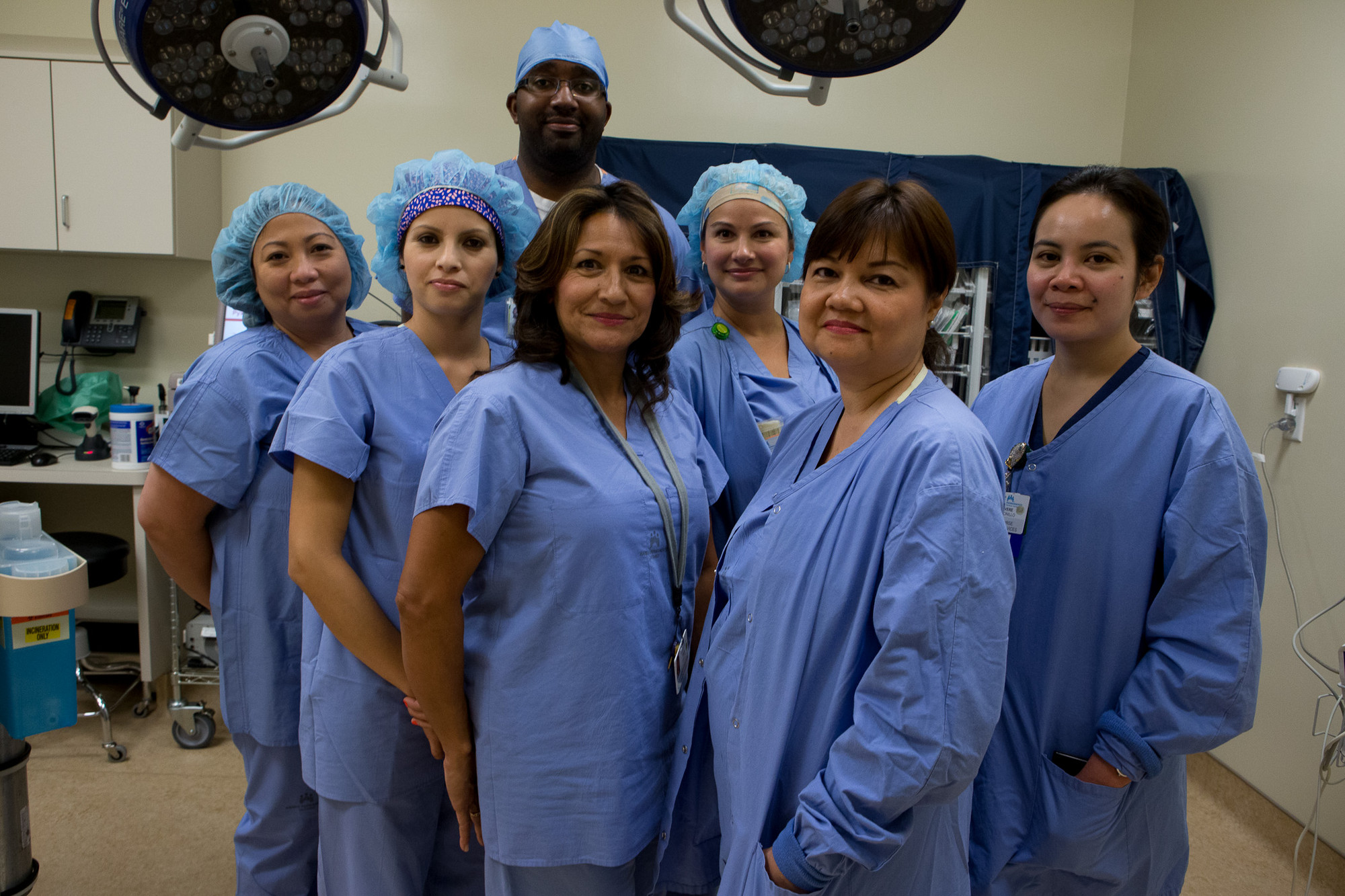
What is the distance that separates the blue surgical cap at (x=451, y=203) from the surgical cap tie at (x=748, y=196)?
38 cm

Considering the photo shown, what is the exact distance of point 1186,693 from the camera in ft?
3.92

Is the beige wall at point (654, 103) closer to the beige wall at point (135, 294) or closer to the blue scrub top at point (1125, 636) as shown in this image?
the beige wall at point (135, 294)

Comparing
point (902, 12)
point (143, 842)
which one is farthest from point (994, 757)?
point (143, 842)

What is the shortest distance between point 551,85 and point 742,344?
0.84m

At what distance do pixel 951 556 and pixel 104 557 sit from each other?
9.86 ft

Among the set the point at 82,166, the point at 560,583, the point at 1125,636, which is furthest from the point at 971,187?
the point at 82,166

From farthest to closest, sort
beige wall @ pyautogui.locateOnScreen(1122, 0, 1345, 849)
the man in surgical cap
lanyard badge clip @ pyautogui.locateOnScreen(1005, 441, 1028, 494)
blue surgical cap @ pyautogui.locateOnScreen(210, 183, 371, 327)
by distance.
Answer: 1. beige wall @ pyautogui.locateOnScreen(1122, 0, 1345, 849)
2. the man in surgical cap
3. blue surgical cap @ pyautogui.locateOnScreen(210, 183, 371, 327)
4. lanyard badge clip @ pyautogui.locateOnScreen(1005, 441, 1028, 494)

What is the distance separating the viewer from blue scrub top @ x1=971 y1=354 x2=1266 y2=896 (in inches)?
47.0

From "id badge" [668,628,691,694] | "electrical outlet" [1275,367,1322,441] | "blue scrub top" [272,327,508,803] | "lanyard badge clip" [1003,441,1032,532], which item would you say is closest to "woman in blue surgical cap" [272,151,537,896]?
"blue scrub top" [272,327,508,803]

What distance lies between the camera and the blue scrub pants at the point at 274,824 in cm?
163

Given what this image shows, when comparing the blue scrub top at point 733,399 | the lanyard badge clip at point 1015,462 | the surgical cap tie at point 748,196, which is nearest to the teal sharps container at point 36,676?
the blue scrub top at point 733,399

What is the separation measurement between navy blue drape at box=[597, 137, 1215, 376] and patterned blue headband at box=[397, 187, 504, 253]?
1.97 meters

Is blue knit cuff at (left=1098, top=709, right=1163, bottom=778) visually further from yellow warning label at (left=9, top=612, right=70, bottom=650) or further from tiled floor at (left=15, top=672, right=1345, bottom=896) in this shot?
yellow warning label at (left=9, top=612, right=70, bottom=650)

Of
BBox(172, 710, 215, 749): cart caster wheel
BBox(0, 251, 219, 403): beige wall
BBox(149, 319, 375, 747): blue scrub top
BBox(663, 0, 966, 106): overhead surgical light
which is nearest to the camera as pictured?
BBox(663, 0, 966, 106): overhead surgical light
